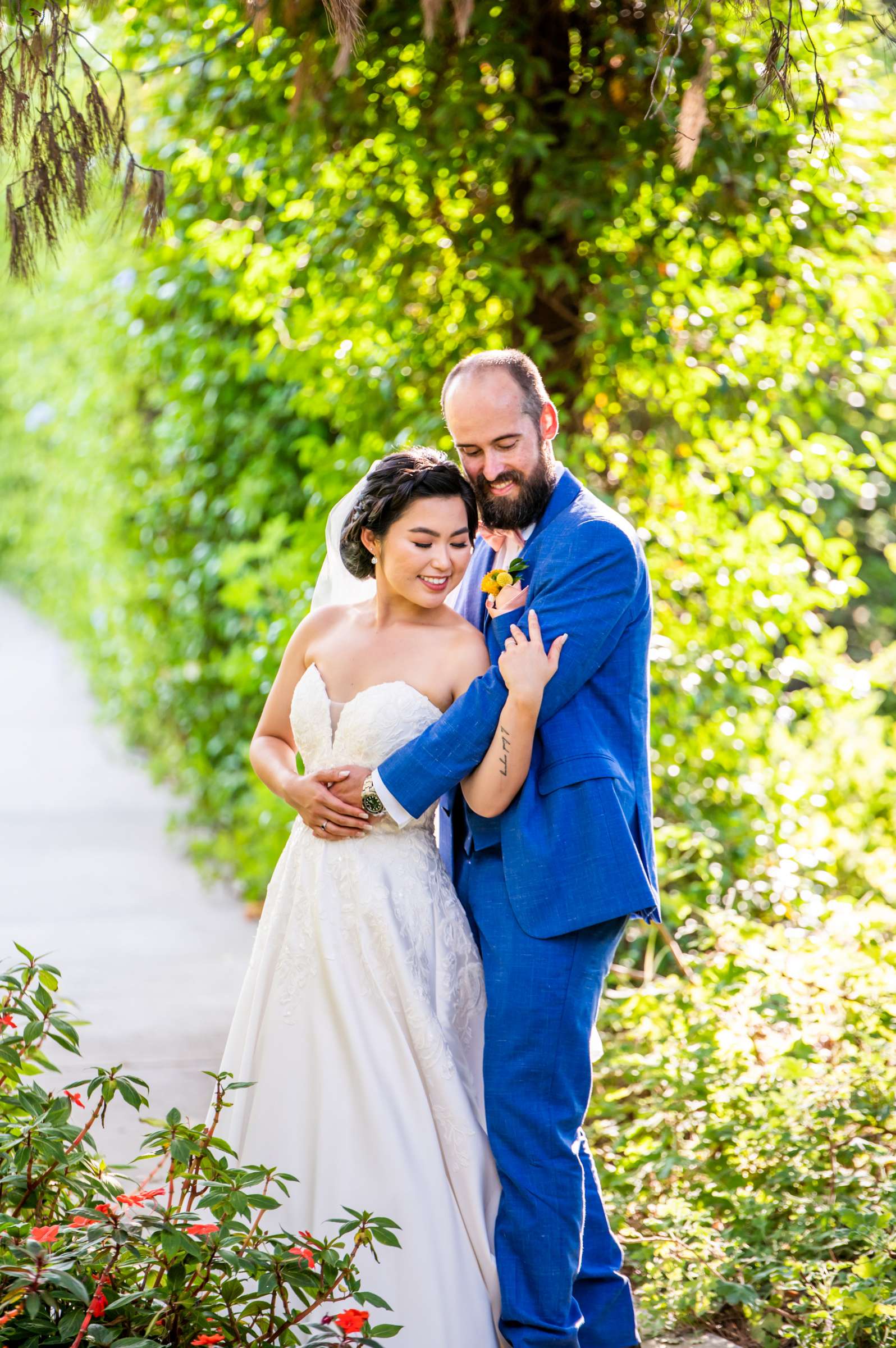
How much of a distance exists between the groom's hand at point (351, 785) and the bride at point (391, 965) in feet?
0.06

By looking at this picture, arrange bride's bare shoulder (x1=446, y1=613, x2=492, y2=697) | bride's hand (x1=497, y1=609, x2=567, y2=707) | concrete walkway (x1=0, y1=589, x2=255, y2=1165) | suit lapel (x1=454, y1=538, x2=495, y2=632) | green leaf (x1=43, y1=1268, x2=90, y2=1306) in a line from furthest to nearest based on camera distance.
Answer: concrete walkway (x1=0, y1=589, x2=255, y2=1165) < suit lapel (x1=454, y1=538, x2=495, y2=632) < bride's bare shoulder (x1=446, y1=613, x2=492, y2=697) < bride's hand (x1=497, y1=609, x2=567, y2=707) < green leaf (x1=43, y1=1268, x2=90, y2=1306)

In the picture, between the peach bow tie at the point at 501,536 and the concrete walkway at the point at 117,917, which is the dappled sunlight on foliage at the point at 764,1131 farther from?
the peach bow tie at the point at 501,536

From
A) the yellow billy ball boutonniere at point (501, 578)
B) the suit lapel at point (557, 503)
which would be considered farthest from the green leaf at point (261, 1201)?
the suit lapel at point (557, 503)

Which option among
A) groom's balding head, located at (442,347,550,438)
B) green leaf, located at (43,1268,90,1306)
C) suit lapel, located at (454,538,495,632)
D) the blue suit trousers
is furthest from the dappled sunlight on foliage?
groom's balding head, located at (442,347,550,438)

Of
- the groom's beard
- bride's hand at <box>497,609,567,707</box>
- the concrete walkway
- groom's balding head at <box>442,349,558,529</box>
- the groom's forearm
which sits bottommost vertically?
the concrete walkway

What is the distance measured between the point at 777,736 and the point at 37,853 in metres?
4.19

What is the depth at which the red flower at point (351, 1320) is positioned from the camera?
1766 millimetres

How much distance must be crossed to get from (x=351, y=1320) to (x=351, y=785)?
1139 mm

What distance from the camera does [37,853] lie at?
7441 mm

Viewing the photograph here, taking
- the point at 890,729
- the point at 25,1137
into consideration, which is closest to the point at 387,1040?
the point at 25,1137

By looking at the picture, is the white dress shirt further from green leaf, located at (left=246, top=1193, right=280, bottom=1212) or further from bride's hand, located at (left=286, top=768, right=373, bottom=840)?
green leaf, located at (left=246, top=1193, right=280, bottom=1212)

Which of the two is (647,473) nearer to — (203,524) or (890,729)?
(890,729)

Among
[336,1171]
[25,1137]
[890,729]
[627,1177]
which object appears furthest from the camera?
[890,729]

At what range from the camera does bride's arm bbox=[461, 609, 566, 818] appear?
2541 mm
